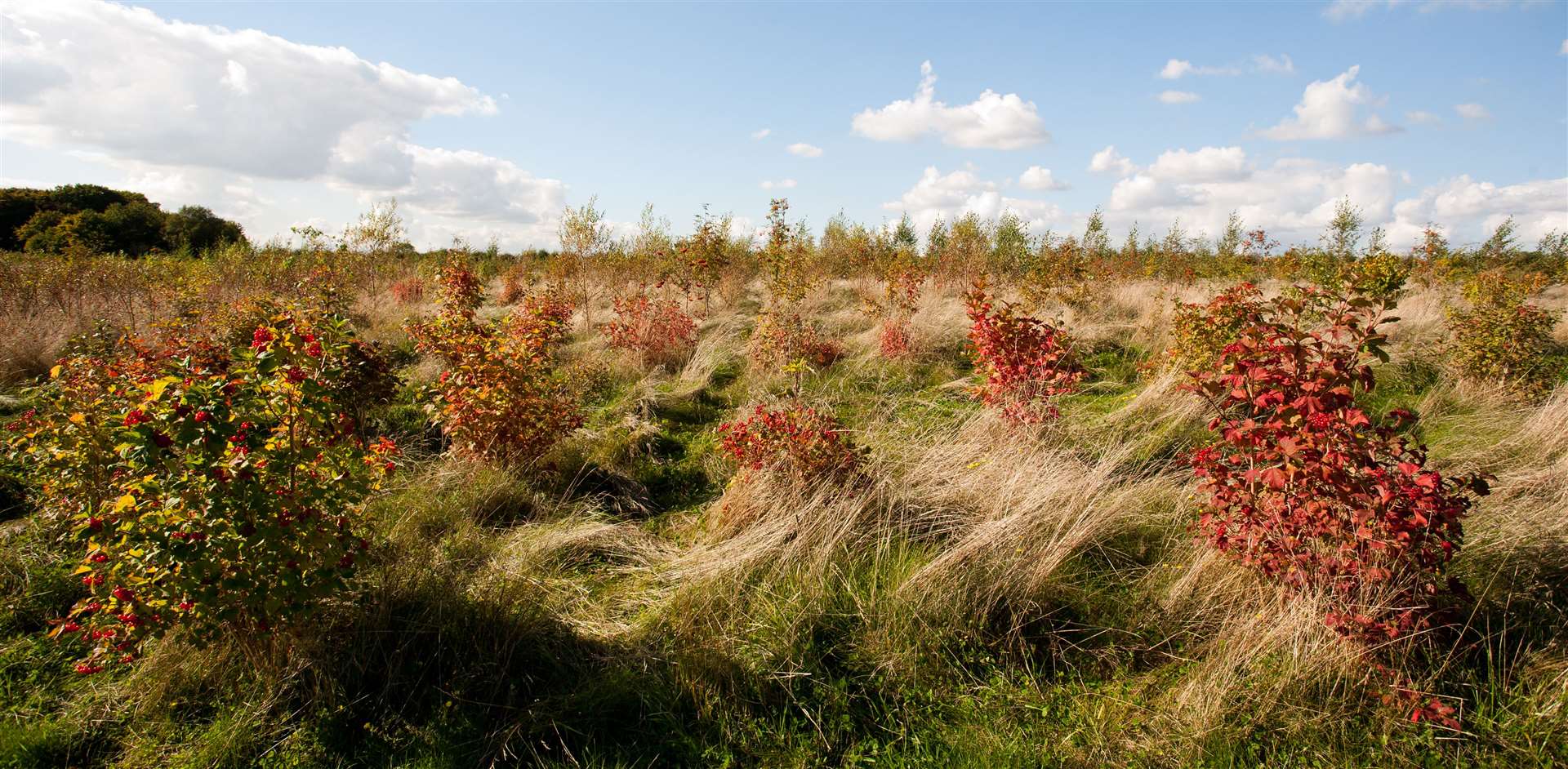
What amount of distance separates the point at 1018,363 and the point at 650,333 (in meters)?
5.00

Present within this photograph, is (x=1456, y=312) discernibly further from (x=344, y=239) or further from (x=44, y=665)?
(x=344, y=239)

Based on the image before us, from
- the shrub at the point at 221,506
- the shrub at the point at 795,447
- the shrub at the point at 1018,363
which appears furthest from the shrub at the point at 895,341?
the shrub at the point at 221,506

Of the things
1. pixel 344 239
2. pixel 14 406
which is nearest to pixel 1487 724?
pixel 14 406

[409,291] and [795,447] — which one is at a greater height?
[409,291]

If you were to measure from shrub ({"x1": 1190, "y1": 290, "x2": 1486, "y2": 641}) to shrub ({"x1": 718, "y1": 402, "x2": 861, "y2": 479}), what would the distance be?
190cm

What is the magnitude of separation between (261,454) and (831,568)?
2304 millimetres

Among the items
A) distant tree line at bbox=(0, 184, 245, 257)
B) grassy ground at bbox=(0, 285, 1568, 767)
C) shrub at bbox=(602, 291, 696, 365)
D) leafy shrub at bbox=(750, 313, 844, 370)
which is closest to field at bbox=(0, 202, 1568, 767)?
grassy ground at bbox=(0, 285, 1568, 767)

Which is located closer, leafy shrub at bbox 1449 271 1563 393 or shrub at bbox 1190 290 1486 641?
shrub at bbox 1190 290 1486 641

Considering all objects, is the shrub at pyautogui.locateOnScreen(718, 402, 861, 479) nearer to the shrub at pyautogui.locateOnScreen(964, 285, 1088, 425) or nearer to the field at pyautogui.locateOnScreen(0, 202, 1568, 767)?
the field at pyautogui.locateOnScreen(0, 202, 1568, 767)

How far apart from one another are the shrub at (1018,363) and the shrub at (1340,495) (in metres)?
2.03

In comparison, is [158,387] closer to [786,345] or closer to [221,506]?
[221,506]

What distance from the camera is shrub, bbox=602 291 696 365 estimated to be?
27.7 ft

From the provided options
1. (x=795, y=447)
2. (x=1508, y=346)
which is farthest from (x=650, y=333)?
(x=1508, y=346)

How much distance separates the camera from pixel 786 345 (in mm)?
7801
